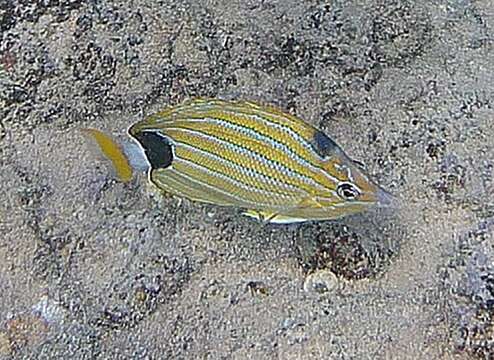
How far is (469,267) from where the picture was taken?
2.34 meters

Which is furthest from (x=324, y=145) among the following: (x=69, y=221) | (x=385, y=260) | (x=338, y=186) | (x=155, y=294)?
(x=69, y=221)

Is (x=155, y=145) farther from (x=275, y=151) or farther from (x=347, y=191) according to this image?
(x=347, y=191)

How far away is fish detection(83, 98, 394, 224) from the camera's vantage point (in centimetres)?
212

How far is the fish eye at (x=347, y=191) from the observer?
212 centimetres

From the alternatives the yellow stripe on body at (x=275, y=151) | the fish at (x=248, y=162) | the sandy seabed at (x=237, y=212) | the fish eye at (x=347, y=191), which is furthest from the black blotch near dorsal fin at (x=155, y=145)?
the fish eye at (x=347, y=191)

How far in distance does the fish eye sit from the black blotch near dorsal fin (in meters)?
0.49

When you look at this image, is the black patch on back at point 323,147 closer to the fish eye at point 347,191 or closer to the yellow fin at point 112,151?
the fish eye at point 347,191

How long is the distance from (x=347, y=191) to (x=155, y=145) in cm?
56

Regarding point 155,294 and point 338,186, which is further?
point 155,294

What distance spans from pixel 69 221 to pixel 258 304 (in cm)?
68

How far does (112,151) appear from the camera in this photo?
2.21m

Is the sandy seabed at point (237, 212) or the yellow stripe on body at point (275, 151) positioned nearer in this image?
the yellow stripe on body at point (275, 151)

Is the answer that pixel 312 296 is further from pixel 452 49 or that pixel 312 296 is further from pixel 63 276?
pixel 452 49

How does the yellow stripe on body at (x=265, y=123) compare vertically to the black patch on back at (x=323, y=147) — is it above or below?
above
